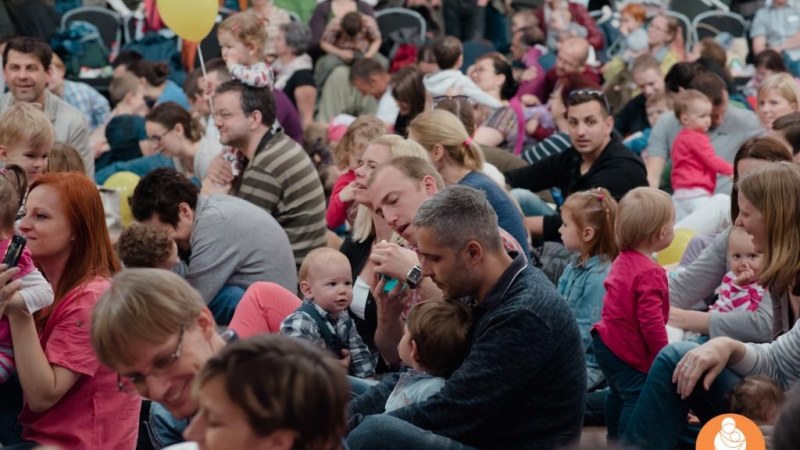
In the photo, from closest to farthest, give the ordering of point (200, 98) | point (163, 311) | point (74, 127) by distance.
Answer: point (163, 311) < point (74, 127) < point (200, 98)

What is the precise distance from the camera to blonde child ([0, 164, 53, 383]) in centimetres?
359

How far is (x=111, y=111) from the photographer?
9.83 metres

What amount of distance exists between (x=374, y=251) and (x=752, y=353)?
120cm

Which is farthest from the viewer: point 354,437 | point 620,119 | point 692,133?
point 620,119

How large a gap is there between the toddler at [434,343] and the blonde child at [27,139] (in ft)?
7.15

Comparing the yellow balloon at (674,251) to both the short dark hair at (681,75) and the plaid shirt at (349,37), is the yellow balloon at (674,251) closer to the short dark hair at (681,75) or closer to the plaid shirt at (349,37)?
the short dark hair at (681,75)

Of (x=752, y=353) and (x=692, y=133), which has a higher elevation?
(x=752, y=353)

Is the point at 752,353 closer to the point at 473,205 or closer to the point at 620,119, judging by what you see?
the point at 473,205

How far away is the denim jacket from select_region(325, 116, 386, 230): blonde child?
3.60ft

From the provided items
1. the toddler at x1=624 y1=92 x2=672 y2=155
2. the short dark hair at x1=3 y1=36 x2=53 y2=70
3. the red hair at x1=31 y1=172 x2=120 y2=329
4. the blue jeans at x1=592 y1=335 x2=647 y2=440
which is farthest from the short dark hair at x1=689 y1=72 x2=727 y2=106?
the red hair at x1=31 y1=172 x2=120 y2=329

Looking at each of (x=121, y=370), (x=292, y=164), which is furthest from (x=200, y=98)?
(x=121, y=370)

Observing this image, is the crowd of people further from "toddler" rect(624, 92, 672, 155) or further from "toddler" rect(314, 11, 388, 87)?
"toddler" rect(314, 11, 388, 87)

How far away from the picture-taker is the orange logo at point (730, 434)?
3.77 m

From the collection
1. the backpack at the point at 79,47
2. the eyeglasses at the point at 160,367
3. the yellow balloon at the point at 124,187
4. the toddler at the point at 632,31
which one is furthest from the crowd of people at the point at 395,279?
the toddler at the point at 632,31
